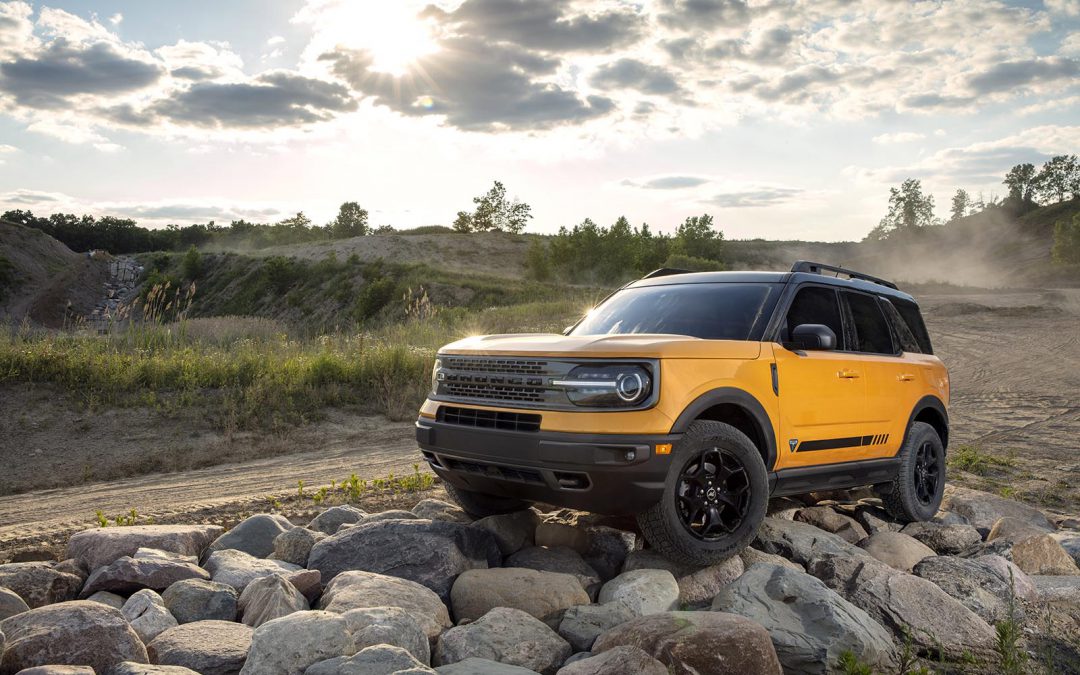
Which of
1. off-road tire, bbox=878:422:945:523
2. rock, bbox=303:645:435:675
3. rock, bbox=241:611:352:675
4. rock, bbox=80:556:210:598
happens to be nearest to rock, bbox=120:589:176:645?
rock, bbox=80:556:210:598

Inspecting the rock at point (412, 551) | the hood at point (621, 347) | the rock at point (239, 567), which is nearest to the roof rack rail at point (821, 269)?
the hood at point (621, 347)

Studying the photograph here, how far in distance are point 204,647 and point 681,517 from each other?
2.84 m

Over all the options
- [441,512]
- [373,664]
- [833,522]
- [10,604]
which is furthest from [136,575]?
[833,522]

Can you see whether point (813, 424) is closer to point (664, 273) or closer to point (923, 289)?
point (664, 273)

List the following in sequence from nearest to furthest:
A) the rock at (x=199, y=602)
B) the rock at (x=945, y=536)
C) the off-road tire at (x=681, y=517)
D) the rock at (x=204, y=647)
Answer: the rock at (x=204, y=647) < the rock at (x=199, y=602) < the off-road tire at (x=681, y=517) < the rock at (x=945, y=536)

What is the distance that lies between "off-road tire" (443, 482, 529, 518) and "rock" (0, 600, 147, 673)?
8.88 ft

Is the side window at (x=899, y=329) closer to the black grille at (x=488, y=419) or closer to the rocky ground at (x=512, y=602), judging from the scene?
the rocky ground at (x=512, y=602)

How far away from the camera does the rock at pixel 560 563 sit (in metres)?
5.63

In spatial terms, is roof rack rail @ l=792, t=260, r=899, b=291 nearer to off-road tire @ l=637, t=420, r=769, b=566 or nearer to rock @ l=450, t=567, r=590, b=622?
off-road tire @ l=637, t=420, r=769, b=566

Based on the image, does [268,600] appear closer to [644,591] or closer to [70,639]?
[70,639]

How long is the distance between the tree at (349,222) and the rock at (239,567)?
122455mm

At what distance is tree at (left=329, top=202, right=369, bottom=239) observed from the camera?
125 m

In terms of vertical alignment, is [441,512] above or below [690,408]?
below

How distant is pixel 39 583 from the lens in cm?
510
